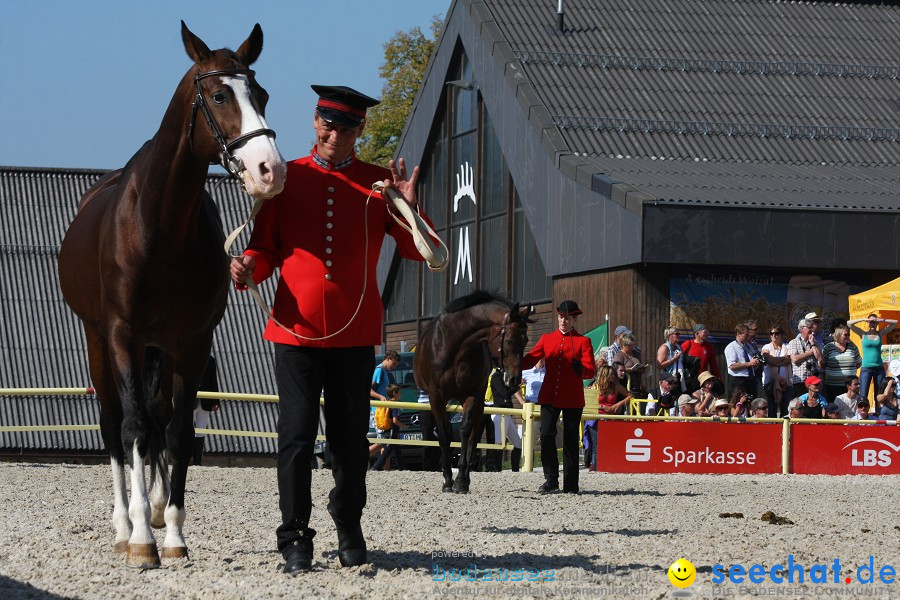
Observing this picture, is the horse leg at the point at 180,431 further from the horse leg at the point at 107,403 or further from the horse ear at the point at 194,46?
the horse ear at the point at 194,46

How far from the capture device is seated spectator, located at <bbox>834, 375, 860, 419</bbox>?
2098 centimetres

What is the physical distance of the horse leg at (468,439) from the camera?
47.7ft

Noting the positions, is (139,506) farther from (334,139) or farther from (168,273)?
(334,139)

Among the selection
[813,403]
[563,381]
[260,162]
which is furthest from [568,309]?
[260,162]

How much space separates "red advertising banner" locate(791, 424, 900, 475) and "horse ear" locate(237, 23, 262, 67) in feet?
46.6

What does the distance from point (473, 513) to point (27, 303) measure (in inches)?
876

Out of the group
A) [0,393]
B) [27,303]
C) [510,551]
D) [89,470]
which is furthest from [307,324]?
[27,303]

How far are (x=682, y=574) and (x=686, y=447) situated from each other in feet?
43.0

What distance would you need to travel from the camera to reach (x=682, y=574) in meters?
6.71

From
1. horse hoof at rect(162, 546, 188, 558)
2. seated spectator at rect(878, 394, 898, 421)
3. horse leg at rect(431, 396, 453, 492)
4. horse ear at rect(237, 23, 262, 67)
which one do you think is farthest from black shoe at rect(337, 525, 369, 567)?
seated spectator at rect(878, 394, 898, 421)

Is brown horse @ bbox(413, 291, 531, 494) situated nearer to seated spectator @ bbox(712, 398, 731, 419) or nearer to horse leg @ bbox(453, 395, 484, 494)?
horse leg @ bbox(453, 395, 484, 494)

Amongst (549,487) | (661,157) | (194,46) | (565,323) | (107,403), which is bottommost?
(549,487)

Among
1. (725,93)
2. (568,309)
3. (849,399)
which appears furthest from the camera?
(725,93)

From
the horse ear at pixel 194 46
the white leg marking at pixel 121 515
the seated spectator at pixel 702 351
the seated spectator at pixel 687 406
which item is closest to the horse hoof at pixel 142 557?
the white leg marking at pixel 121 515
